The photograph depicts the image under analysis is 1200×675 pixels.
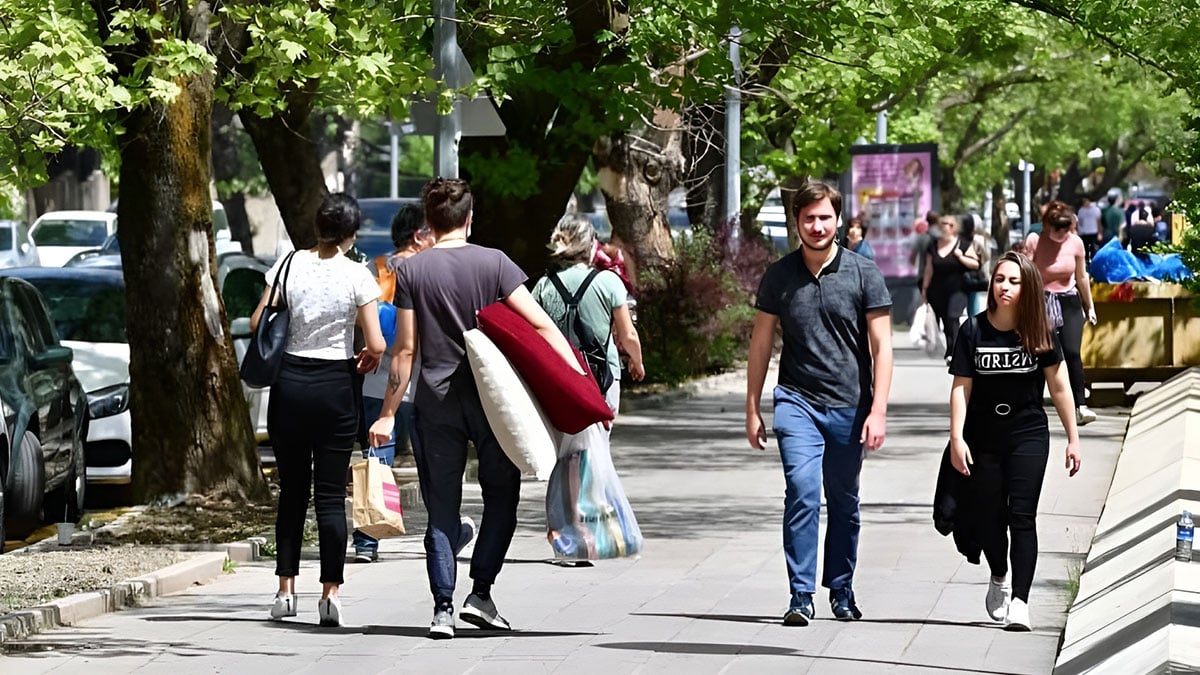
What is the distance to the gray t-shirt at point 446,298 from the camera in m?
8.71

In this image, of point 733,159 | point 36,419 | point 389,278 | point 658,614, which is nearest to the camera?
point 658,614

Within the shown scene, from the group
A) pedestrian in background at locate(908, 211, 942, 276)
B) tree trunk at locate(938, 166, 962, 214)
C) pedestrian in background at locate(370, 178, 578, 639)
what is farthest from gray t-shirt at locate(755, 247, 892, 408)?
tree trunk at locate(938, 166, 962, 214)

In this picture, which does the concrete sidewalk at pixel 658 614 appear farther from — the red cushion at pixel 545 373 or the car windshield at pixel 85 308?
the car windshield at pixel 85 308

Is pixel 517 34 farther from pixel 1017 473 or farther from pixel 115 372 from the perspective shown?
pixel 1017 473

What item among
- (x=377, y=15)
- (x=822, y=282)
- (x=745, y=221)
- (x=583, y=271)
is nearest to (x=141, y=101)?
(x=377, y=15)

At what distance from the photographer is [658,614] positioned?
9469mm

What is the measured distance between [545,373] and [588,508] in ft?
6.95

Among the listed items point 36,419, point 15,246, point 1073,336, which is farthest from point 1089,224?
point 36,419

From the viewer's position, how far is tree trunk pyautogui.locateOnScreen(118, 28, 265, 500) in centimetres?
1284

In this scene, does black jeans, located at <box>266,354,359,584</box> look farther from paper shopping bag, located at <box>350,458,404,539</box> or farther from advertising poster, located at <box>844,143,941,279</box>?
advertising poster, located at <box>844,143,941,279</box>

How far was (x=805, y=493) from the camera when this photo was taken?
8812 millimetres

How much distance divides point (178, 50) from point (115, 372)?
3.90 m

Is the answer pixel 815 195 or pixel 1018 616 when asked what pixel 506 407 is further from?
pixel 1018 616

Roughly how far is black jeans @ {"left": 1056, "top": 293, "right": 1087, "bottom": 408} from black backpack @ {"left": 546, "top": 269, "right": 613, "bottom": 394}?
610cm
